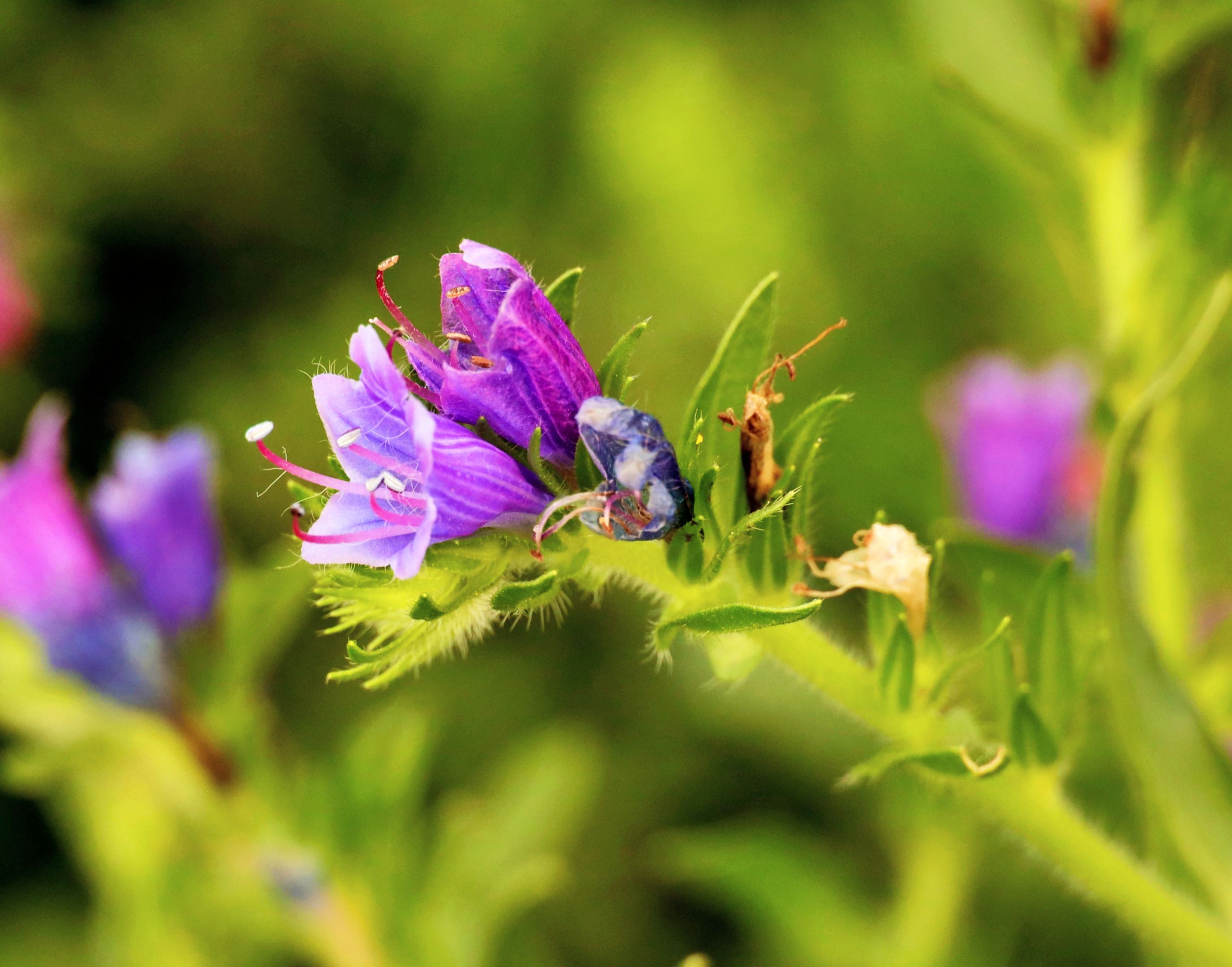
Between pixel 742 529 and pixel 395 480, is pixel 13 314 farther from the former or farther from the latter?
pixel 742 529

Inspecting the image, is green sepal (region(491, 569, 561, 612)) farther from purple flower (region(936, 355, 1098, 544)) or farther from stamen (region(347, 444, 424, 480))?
purple flower (region(936, 355, 1098, 544))

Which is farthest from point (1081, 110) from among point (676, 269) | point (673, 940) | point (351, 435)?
point (673, 940)

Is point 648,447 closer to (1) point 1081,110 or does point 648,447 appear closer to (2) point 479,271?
(2) point 479,271

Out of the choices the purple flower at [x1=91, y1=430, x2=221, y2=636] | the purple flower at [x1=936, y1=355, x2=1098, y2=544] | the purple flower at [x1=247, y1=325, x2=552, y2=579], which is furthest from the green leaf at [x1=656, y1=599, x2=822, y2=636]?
the purple flower at [x1=936, y1=355, x2=1098, y2=544]

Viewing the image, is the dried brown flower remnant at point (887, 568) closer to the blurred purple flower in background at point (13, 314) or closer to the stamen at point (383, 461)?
the stamen at point (383, 461)

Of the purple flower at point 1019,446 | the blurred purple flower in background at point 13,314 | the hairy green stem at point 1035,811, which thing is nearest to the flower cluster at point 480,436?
the hairy green stem at point 1035,811

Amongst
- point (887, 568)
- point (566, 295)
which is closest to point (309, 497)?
point (566, 295)
